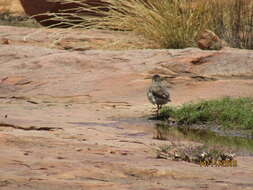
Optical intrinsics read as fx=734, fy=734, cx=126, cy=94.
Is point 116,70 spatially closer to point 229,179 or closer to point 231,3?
point 231,3

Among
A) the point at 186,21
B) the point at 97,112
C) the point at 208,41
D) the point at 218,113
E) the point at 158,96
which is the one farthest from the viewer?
the point at 186,21

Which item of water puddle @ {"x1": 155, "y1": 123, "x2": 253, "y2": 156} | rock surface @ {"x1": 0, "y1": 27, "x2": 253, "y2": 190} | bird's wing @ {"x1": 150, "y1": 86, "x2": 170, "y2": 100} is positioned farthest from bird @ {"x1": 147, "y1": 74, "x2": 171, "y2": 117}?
water puddle @ {"x1": 155, "y1": 123, "x2": 253, "y2": 156}

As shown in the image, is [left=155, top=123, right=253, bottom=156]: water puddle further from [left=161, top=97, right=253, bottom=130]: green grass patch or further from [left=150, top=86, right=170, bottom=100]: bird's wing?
[left=150, top=86, right=170, bottom=100]: bird's wing

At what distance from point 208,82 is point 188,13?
12.8 ft

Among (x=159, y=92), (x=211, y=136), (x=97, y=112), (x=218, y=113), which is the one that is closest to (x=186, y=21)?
(x=97, y=112)

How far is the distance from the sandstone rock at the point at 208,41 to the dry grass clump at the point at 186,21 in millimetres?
674

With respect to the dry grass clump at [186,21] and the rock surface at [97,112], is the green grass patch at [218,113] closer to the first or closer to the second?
the rock surface at [97,112]

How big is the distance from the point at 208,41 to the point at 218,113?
4832 mm

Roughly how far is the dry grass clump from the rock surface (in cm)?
137

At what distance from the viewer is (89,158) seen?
5445mm

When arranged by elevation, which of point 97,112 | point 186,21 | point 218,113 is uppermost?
point 186,21

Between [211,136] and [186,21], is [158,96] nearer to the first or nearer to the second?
[211,136]

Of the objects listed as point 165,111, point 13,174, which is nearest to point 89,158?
point 13,174

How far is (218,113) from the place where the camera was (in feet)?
29.7
